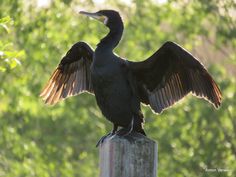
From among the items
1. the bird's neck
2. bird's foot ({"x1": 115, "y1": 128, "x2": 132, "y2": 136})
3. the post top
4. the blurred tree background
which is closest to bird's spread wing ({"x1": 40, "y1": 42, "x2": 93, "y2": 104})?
the bird's neck

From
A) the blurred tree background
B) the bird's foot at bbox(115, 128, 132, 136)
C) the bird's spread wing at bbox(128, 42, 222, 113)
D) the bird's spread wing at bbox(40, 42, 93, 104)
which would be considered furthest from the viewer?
the blurred tree background

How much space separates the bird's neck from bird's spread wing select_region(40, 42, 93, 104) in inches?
25.9

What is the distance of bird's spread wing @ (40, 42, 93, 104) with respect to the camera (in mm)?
8367

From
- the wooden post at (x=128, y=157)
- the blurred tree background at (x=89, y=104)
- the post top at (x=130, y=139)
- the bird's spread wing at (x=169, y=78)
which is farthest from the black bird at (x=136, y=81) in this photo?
the blurred tree background at (x=89, y=104)

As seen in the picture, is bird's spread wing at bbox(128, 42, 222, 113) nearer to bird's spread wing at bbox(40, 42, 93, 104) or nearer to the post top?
bird's spread wing at bbox(40, 42, 93, 104)

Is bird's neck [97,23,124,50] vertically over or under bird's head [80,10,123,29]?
under

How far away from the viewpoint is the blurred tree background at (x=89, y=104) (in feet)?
55.0

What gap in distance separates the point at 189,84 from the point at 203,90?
0.20 m

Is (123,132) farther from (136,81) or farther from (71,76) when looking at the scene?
(71,76)

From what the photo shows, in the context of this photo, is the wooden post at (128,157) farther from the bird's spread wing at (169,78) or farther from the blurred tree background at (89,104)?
the blurred tree background at (89,104)

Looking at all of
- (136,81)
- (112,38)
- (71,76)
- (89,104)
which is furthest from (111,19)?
(89,104)

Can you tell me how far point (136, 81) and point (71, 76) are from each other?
89 centimetres

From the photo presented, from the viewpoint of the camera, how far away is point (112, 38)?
7.78 meters

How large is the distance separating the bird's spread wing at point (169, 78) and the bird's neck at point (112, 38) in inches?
9.5
